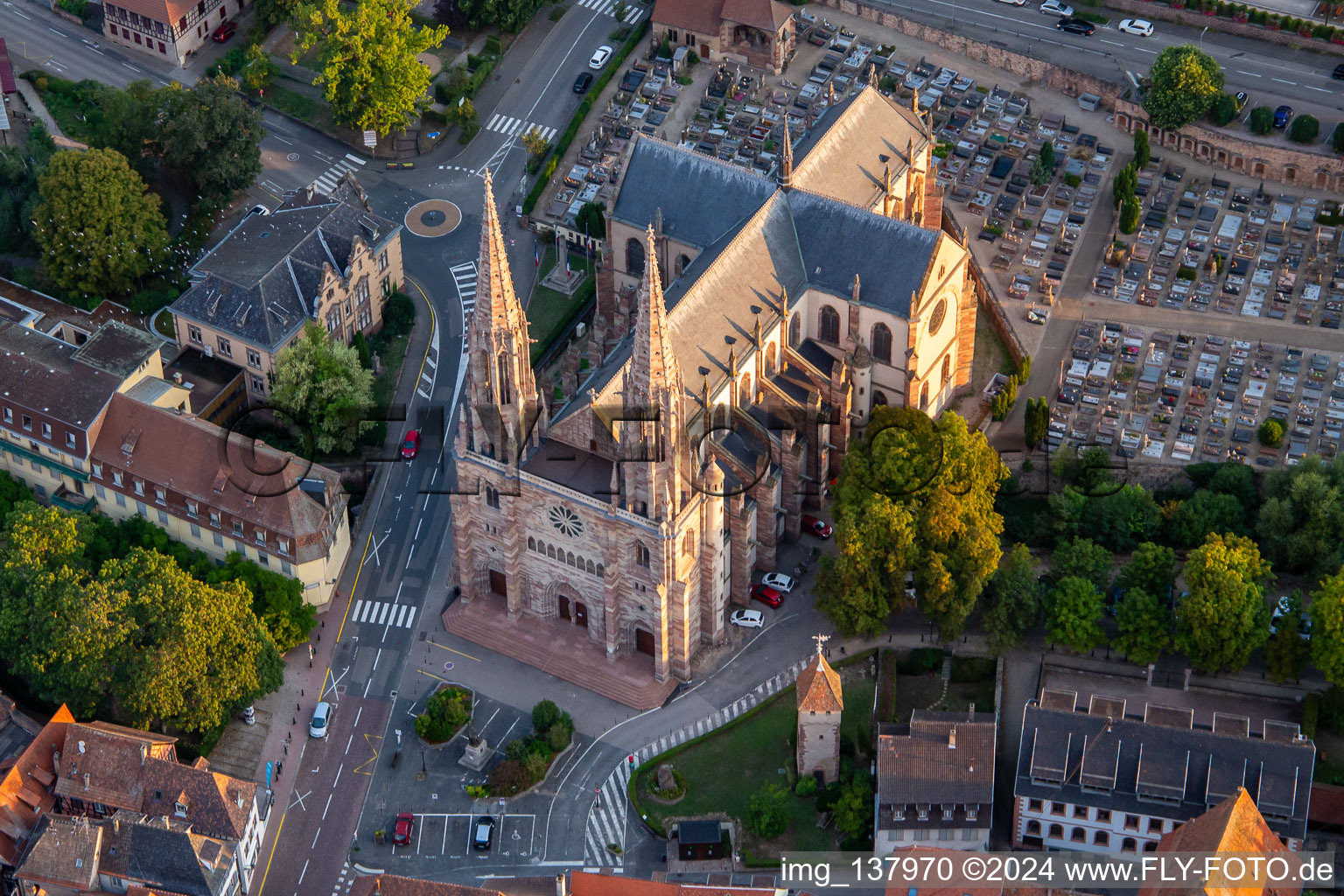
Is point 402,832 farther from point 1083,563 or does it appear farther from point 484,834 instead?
point 1083,563

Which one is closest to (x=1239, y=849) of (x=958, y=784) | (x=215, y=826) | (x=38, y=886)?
(x=958, y=784)

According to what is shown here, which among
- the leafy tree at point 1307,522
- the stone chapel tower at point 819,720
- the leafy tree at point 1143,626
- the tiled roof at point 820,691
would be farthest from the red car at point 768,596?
the leafy tree at point 1307,522

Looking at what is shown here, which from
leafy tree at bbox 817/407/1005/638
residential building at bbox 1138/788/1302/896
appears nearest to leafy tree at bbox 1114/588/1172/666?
leafy tree at bbox 817/407/1005/638

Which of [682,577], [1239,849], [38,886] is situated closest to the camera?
[1239,849]

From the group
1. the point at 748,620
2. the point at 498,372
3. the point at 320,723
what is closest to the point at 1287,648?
the point at 748,620

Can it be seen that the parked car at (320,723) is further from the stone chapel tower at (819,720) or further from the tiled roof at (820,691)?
the tiled roof at (820,691)

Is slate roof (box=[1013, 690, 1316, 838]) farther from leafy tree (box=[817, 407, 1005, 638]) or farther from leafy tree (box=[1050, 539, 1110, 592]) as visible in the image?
leafy tree (box=[1050, 539, 1110, 592])

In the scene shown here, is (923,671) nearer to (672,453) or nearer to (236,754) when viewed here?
(672,453)
